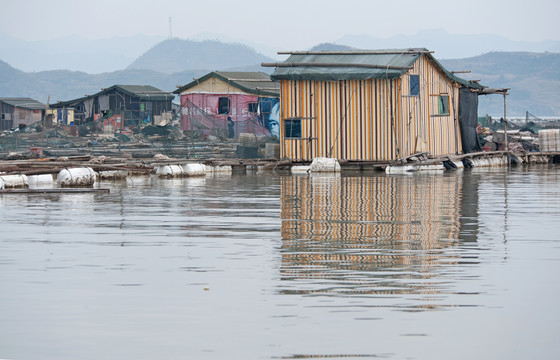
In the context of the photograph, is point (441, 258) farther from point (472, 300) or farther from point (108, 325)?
point (108, 325)

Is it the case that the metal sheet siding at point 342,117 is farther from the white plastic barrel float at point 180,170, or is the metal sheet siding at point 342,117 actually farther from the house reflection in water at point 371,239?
the house reflection in water at point 371,239

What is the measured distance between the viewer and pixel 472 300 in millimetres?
8922

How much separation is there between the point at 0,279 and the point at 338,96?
25.7m

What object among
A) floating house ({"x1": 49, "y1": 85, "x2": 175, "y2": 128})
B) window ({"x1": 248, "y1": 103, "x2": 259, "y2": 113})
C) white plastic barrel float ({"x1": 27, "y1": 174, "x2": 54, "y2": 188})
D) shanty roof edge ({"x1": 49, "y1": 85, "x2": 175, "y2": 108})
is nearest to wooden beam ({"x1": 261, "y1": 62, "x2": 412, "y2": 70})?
white plastic barrel float ({"x1": 27, "y1": 174, "x2": 54, "y2": 188})

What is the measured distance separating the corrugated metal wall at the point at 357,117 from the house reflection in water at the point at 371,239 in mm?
10277

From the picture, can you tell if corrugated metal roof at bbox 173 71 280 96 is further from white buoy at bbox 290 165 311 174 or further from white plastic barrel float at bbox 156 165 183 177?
white plastic barrel float at bbox 156 165 183 177

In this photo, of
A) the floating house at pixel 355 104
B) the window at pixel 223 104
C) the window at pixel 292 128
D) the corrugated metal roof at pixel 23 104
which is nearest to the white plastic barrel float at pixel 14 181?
the floating house at pixel 355 104

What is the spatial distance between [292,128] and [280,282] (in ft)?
85.6

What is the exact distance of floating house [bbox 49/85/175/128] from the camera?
68812 mm

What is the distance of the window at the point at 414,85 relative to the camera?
1391 inches

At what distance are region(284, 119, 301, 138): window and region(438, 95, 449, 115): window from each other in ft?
20.8

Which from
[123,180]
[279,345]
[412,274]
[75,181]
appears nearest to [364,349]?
[279,345]

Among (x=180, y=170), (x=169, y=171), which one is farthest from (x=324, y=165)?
(x=169, y=171)

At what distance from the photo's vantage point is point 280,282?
32.5 feet
